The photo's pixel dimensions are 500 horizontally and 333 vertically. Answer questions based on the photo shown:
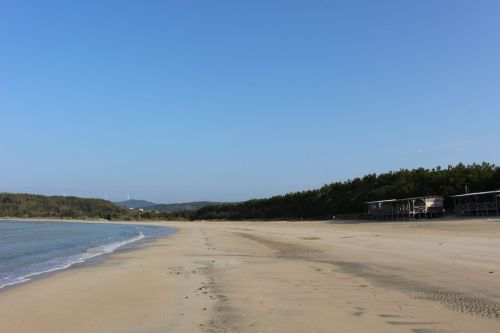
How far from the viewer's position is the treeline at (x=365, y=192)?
48.6 m

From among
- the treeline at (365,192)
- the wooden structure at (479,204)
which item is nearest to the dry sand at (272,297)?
the wooden structure at (479,204)

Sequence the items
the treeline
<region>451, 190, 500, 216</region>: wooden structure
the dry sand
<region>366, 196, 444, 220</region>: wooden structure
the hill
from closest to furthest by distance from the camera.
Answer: the dry sand
<region>451, 190, 500, 216</region>: wooden structure
<region>366, 196, 444, 220</region>: wooden structure
the treeline
the hill

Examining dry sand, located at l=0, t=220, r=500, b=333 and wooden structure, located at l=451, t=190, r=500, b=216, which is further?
wooden structure, located at l=451, t=190, r=500, b=216

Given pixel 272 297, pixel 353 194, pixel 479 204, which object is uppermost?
pixel 353 194

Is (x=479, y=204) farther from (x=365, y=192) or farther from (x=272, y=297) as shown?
(x=272, y=297)

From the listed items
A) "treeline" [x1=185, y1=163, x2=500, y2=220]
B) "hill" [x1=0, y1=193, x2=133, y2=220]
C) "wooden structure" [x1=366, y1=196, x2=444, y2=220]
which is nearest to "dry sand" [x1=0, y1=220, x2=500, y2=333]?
"wooden structure" [x1=366, y1=196, x2=444, y2=220]

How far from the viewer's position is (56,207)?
167 meters

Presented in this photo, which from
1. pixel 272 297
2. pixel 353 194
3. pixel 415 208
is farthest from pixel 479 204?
pixel 272 297

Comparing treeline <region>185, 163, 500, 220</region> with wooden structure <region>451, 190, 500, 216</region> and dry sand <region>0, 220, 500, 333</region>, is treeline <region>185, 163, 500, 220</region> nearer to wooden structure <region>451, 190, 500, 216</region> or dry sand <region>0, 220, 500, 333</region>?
wooden structure <region>451, 190, 500, 216</region>

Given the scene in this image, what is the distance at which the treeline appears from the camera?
4862 centimetres

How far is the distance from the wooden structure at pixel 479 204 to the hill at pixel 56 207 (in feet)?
352

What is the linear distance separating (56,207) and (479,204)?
153 m

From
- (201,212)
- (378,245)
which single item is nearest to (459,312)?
(378,245)

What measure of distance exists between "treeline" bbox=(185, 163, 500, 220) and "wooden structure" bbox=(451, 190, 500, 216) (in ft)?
15.8
